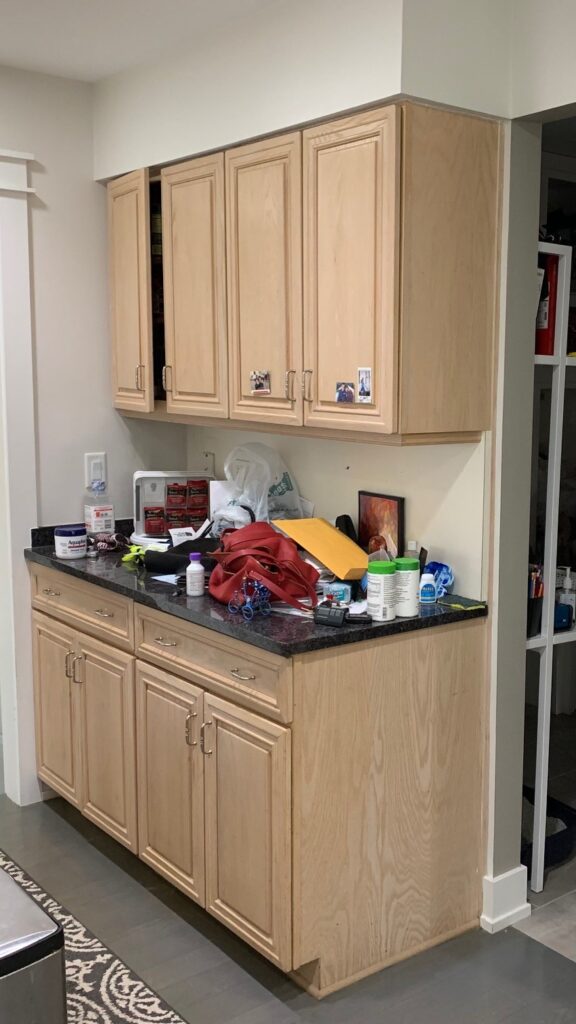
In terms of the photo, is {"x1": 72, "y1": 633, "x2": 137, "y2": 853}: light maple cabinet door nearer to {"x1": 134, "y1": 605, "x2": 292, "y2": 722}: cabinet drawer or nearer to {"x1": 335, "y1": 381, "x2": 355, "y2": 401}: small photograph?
{"x1": 134, "y1": 605, "x2": 292, "y2": 722}: cabinet drawer

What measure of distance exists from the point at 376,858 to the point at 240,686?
0.57m

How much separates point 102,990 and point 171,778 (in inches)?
22.8

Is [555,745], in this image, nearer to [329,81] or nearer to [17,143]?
[329,81]

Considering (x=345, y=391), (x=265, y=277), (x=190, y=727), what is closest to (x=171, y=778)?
(x=190, y=727)

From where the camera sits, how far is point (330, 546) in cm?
286

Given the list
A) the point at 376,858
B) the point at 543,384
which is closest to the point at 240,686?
the point at 376,858

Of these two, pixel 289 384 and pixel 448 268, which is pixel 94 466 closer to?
pixel 289 384

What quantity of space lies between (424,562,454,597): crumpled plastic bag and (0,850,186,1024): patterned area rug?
1.29 metres

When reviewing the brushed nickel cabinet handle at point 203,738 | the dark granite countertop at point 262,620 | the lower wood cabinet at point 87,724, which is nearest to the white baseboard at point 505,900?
the dark granite countertop at point 262,620

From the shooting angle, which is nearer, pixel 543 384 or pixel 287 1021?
pixel 287 1021

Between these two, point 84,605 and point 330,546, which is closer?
point 330,546

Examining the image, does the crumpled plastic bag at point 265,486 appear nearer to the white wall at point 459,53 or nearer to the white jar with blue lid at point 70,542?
the white jar with blue lid at point 70,542

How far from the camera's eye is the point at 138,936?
2775 mm

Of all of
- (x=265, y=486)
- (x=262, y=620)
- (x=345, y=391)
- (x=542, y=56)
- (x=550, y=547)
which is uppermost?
(x=542, y=56)
